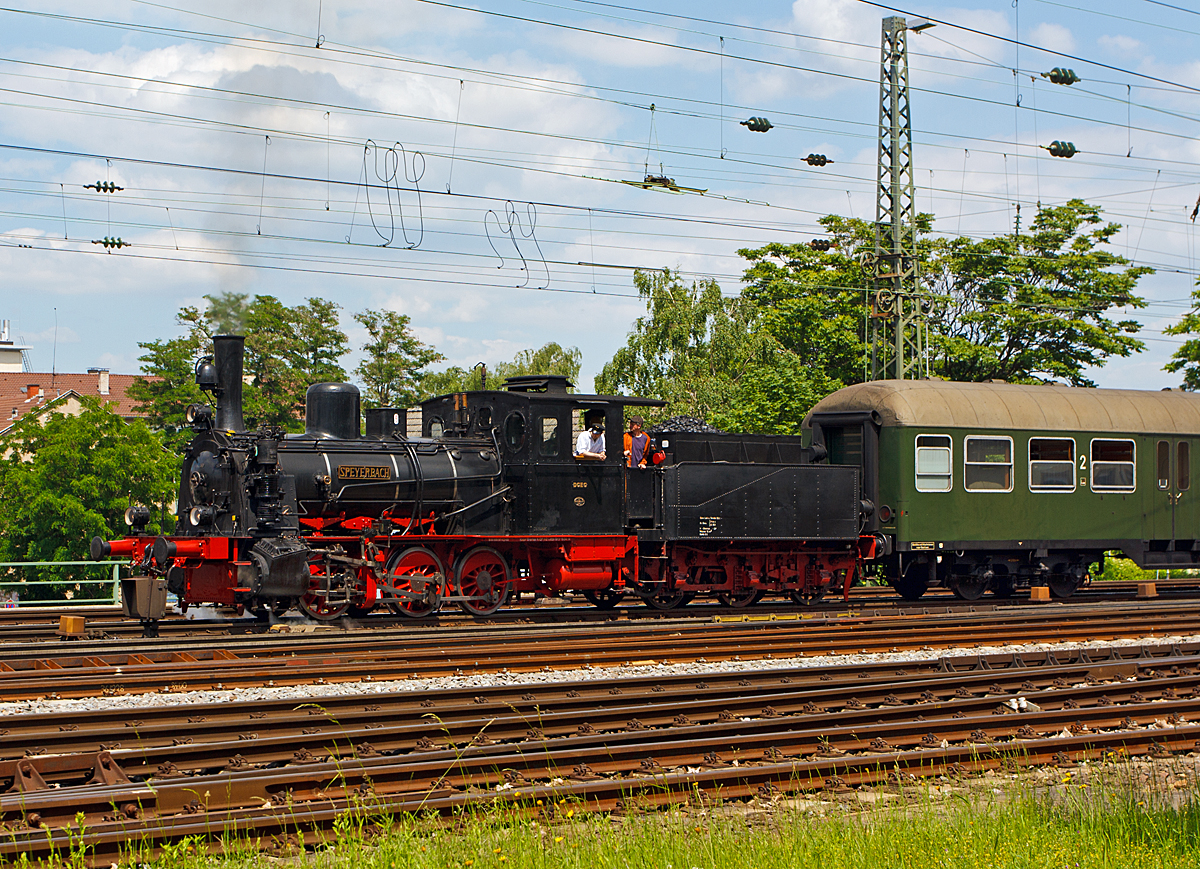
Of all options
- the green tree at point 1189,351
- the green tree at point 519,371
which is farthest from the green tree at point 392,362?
the green tree at point 1189,351

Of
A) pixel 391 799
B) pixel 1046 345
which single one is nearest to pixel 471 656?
pixel 391 799

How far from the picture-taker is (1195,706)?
29.7ft

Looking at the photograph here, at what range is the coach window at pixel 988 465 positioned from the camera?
1778 centimetres

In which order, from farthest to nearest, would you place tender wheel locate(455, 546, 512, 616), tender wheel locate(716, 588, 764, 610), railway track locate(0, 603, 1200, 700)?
tender wheel locate(716, 588, 764, 610) → tender wheel locate(455, 546, 512, 616) → railway track locate(0, 603, 1200, 700)

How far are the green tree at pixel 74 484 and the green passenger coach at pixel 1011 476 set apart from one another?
29.9 meters

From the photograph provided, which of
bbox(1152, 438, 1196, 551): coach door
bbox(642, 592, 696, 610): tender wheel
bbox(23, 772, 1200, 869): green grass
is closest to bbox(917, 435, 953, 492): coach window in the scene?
bbox(642, 592, 696, 610): tender wheel

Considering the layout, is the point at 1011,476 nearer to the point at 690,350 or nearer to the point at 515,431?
the point at 515,431

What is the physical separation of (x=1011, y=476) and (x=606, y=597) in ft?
23.1

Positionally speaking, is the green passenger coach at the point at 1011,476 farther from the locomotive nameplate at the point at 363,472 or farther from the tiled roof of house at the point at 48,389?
the tiled roof of house at the point at 48,389

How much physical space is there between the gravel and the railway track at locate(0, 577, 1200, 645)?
404 centimetres

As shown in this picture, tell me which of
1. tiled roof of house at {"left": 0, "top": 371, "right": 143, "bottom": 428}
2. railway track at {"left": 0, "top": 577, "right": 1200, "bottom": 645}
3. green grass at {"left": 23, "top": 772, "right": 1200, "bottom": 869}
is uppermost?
tiled roof of house at {"left": 0, "top": 371, "right": 143, "bottom": 428}

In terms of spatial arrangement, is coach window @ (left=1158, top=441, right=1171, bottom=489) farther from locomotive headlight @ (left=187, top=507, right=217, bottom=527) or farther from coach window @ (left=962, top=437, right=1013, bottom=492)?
locomotive headlight @ (left=187, top=507, right=217, bottom=527)

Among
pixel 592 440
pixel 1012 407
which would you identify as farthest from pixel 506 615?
pixel 1012 407

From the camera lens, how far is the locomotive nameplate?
14.5 meters
